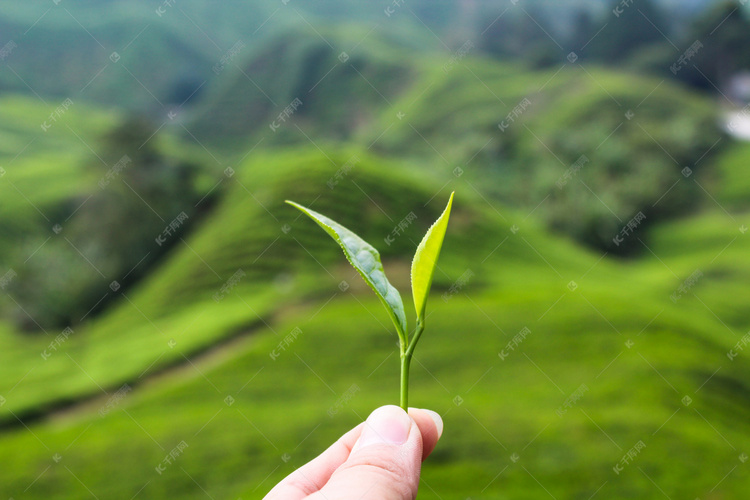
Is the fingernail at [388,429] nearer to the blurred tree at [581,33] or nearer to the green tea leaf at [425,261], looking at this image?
the green tea leaf at [425,261]

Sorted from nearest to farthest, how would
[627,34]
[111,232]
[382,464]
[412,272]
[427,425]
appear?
[412,272] → [382,464] → [427,425] → [111,232] → [627,34]

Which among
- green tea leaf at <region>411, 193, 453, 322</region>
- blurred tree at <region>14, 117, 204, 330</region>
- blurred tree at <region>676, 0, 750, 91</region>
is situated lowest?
blurred tree at <region>14, 117, 204, 330</region>

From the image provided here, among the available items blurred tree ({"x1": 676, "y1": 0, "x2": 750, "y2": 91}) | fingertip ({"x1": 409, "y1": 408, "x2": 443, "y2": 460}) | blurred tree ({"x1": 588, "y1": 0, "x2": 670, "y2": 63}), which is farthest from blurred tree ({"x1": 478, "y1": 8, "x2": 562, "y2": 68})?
fingertip ({"x1": 409, "y1": 408, "x2": 443, "y2": 460})

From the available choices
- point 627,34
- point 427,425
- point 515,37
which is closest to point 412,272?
point 427,425

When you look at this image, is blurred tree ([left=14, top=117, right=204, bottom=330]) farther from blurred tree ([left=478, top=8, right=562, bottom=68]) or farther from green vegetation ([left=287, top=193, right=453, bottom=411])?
blurred tree ([left=478, top=8, right=562, bottom=68])

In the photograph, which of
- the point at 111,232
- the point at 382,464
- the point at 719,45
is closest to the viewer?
the point at 382,464

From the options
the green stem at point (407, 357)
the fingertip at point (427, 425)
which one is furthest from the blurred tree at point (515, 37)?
the green stem at point (407, 357)

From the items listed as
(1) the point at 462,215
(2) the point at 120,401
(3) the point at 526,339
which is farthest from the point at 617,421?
(1) the point at 462,215

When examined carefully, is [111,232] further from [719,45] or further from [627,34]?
[627,34]
